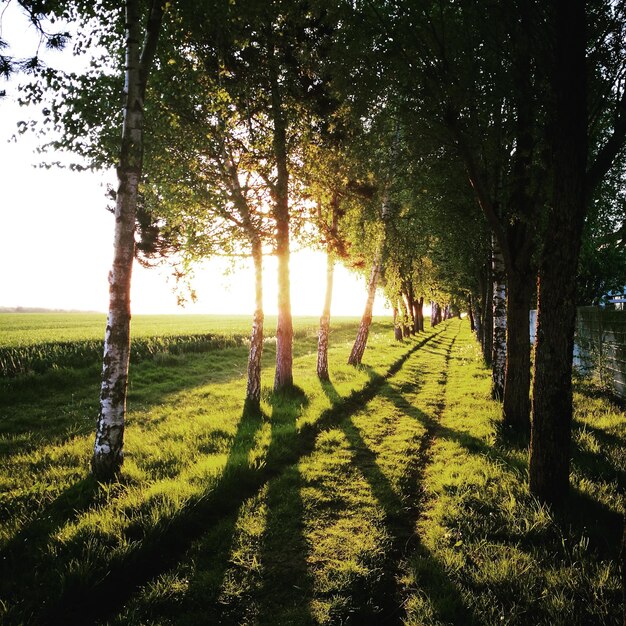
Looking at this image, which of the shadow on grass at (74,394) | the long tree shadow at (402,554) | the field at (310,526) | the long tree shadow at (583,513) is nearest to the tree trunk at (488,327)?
the field at (310,526)

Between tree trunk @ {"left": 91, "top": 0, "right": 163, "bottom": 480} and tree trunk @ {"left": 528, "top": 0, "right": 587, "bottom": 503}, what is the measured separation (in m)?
6.85

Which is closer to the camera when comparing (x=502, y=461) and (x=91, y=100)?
(x=502, y=461)

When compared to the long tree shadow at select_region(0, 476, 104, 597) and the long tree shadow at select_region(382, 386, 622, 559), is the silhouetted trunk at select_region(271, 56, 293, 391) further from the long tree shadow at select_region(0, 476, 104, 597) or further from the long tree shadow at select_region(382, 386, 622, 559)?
the long tree shadow at select_region(0, 476, 104, 597)

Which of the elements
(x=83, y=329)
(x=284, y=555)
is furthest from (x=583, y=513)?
(x=83, y=329)

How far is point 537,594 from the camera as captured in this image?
3883mm

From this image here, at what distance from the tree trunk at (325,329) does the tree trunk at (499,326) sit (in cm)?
592

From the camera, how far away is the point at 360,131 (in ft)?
37.6

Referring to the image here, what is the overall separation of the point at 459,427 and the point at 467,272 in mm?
15243

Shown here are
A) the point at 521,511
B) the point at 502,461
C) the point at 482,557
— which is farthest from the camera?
the point at 502,461

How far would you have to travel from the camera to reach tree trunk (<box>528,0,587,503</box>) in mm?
5016

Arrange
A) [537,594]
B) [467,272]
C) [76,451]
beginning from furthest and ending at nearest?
[467,272] < [76,451] < [537,594]

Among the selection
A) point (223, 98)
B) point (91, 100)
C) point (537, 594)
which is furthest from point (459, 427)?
point (91, 100)

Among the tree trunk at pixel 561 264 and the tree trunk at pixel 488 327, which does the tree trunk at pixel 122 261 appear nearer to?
the tree trunk at pixel 561 264

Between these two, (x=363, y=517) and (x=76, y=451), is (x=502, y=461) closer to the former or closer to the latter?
(x=363, y=517)
